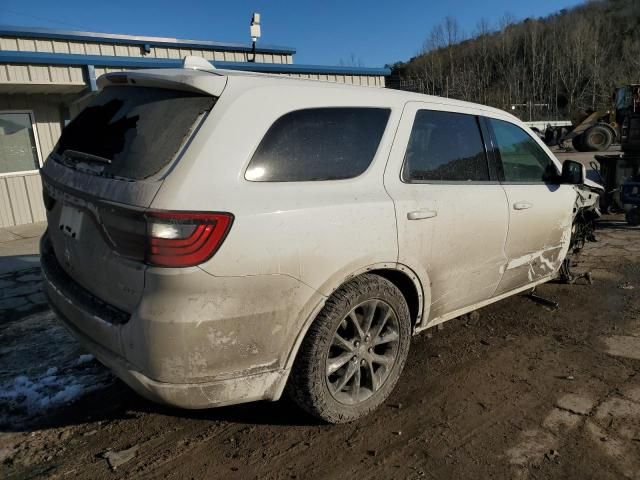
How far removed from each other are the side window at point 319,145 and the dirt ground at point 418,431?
1435 millimetres

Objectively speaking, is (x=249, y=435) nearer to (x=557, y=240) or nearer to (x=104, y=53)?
(x=557, y=240)

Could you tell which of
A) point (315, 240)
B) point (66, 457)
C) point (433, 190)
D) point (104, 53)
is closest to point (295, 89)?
point (315, 240)

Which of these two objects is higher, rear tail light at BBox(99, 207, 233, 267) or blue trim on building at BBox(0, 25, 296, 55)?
blue trim on building at BBox(0, 25, 296, 55)

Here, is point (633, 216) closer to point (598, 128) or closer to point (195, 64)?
point (195, 64)

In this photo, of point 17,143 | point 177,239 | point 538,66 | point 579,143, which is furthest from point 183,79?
point 538,66

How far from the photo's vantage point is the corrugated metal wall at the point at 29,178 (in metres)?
9.23

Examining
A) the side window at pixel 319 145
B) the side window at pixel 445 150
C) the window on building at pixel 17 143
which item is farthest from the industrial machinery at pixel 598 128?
the side window at pixel 319 145

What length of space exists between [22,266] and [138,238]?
5.24 m

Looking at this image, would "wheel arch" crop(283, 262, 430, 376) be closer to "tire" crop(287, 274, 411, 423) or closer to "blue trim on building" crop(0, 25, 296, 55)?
"tire" crop(287, 274, 411, 423)

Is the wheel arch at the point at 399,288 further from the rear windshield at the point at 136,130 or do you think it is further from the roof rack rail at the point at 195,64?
the roof rack rail at the point at 195,64

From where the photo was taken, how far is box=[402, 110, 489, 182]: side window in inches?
119

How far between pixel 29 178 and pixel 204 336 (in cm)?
909

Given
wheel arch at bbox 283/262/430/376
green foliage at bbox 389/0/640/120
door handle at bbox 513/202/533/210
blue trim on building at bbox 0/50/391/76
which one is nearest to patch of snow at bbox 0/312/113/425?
wheel arch at bbox 283/262/430/376

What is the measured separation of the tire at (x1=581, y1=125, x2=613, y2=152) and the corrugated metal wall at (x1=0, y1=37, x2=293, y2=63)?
15254mm
